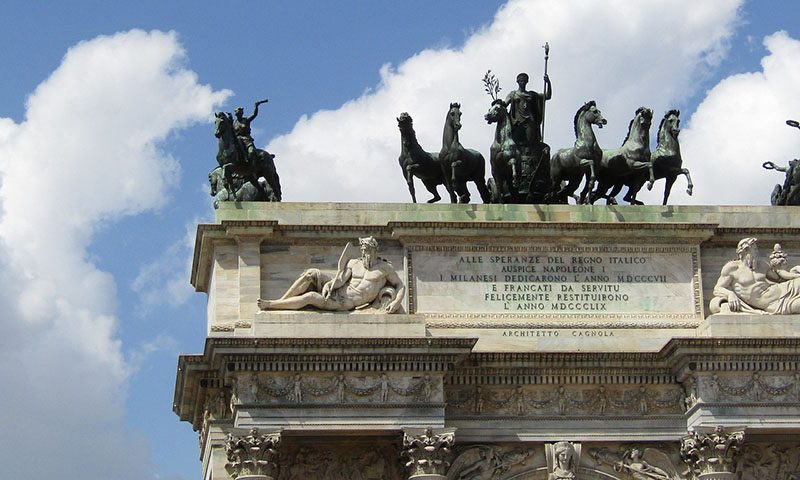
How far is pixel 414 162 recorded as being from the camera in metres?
41.4

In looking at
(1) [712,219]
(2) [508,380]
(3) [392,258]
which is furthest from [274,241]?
(1) [712,219]

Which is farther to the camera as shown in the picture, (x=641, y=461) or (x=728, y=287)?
(x=728, y=287)

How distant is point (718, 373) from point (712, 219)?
Answer: 3468 mm

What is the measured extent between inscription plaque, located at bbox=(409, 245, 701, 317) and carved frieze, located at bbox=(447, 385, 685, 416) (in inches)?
60.0

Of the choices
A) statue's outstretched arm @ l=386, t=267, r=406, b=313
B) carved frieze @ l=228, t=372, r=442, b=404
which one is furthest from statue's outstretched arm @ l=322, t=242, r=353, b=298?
carved frieze @ l=228, t=372, r=442, b=404

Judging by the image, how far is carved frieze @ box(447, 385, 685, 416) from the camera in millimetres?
39188

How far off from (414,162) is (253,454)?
23.0 ft

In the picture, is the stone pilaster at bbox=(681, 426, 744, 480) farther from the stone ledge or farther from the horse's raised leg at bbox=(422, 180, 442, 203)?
the horse's raised leg at bbox=(422, 180, 442, 203)

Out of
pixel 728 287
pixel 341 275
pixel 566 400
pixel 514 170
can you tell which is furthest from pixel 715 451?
pixel 341 275

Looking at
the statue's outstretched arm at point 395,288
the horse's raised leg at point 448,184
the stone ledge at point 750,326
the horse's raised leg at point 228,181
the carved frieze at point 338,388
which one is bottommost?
the carved frieze at point 338,388

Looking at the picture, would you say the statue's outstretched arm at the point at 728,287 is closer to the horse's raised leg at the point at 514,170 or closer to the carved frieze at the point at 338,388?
the horse's raised leg at the point at 514,170

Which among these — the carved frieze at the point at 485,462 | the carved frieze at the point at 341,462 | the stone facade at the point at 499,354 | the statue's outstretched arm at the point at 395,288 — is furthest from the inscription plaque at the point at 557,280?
the carved frieze at the point at 341,462

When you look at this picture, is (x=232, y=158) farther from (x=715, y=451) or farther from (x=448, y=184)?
(x=715, y=451)

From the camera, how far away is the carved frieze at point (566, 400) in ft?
129
